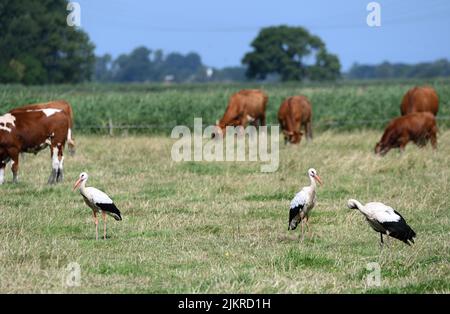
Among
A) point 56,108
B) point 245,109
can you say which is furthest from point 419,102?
point 56,108

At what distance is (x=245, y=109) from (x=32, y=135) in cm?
1252

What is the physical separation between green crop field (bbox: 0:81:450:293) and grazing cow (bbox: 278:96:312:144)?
223cm

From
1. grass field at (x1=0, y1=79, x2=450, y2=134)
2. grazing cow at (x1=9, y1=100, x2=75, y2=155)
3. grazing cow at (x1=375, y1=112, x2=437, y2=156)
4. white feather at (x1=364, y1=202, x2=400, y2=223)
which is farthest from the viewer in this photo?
grass field at (x1=0, y1=79, x2=450, y2=134)

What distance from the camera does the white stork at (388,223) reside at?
1171 cm

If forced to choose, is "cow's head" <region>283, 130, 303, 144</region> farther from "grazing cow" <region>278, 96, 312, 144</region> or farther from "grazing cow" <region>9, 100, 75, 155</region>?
"grazing cow" <region>9, 100, 75, 155</region>

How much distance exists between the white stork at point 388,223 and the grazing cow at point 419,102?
1857 centimetres

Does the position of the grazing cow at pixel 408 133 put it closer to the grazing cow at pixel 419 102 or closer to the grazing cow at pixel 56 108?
the grazing cow at pixel 419 102

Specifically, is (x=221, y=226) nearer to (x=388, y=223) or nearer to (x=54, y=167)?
(x=388, y=223)

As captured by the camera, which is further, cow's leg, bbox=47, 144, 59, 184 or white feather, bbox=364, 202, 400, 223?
cow's leg, bbox=47, 144, 59, 184

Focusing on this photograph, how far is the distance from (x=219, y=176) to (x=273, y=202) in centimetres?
338

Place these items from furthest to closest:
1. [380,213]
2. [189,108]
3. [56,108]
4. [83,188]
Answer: [189,108], [56,108], [83,188], [380,213]

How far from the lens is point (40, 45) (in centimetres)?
6012

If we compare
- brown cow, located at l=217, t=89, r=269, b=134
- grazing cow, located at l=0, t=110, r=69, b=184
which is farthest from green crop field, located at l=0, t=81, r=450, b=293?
brown cow, located at l=217, t=89, r=269, b=134

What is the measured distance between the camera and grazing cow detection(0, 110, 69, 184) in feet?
63.0
